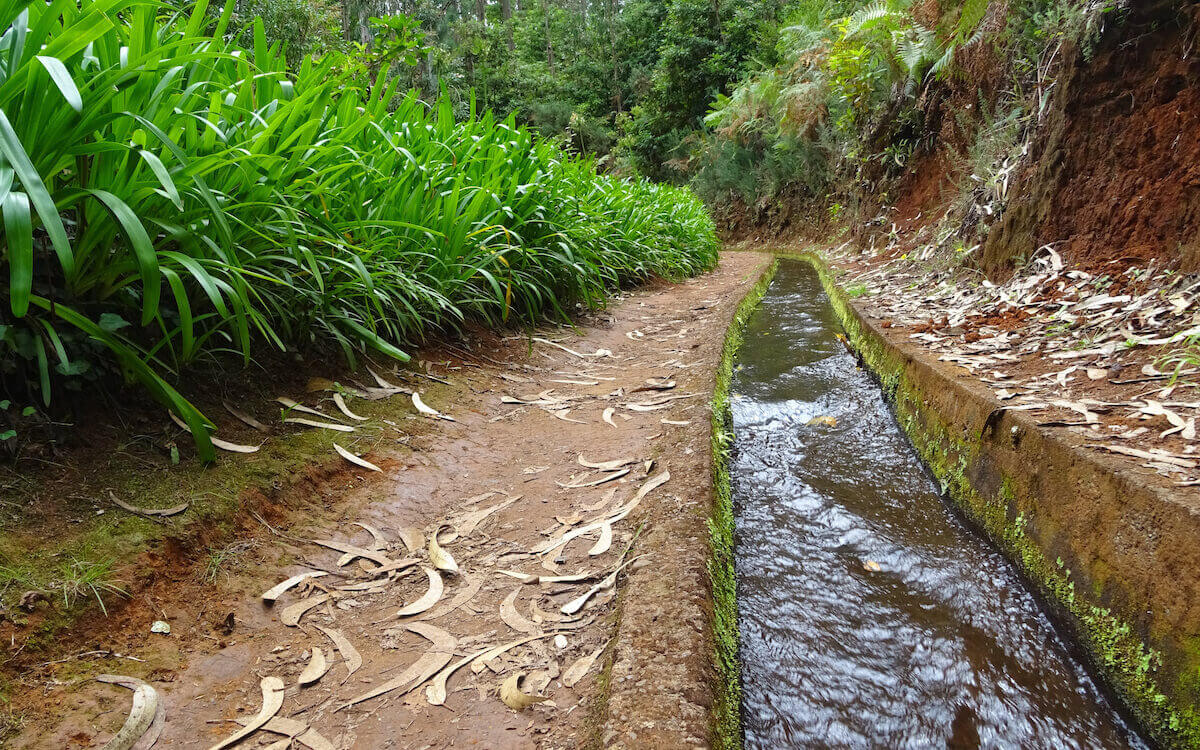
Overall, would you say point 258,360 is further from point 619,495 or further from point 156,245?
point 619,495

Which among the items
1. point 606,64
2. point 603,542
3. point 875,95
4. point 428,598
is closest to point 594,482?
point 603,542

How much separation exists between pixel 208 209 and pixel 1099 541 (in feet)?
6.80

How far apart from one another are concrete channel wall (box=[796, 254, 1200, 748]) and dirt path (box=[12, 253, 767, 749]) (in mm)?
780

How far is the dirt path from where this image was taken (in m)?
0.92

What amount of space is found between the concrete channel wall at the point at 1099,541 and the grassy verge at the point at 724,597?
700 millimetres

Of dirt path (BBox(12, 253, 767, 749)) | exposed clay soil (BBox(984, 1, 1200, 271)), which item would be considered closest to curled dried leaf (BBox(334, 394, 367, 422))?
dirt path (BBox(12, 253, 767, 749))

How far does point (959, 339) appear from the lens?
8.47 ft

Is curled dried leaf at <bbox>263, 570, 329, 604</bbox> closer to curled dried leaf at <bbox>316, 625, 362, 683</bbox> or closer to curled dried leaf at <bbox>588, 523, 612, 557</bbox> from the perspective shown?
curled dried leaf at <bbox>316, 625, 362, 683</bbox>

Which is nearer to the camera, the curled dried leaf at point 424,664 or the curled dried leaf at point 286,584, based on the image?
the curled dried leaf at point 424,664

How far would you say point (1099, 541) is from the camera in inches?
49.4

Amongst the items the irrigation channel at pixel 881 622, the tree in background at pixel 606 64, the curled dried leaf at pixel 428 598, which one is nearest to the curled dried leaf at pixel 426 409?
the curled dried leaf at pixel 428 598

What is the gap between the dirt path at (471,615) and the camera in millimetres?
919

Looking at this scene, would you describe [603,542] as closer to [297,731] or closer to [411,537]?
[411,537]

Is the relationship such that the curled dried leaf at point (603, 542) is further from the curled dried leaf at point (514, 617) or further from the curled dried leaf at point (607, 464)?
the curled dried leaf at point (607, 464)
